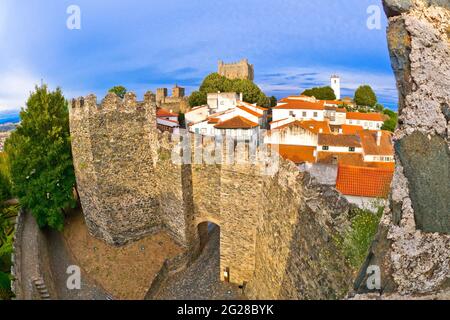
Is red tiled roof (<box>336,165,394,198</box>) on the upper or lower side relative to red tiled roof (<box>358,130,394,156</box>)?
lower

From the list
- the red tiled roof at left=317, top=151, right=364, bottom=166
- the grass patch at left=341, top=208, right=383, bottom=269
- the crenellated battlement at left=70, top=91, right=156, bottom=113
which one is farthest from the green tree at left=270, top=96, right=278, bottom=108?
the grass patch at left=341, top=208, right=383, bottom=269

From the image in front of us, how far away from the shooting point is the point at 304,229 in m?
7.20

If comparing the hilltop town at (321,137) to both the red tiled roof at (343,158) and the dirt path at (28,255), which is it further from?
the dirt path at (28,255)

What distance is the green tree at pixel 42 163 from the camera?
14805 millimetres

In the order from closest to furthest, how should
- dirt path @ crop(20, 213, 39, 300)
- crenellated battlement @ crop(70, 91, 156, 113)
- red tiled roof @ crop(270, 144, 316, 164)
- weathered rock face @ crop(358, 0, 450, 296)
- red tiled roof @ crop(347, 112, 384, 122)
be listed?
weathered rock face @ crop(358, 0, 450, 296)
dirt path @ crop(20, 213, 39, 300)
crenellated battlement @ crop(70, 91, 156, 113)
red tiled roof @ crop(270, 144, 316, 164)
red tiled roof @ crop(347, 112, 384, 122)

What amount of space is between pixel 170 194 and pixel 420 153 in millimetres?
11393

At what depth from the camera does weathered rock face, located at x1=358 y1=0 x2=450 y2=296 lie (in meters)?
2.59

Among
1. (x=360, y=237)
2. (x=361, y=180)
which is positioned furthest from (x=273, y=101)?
(x=360, y=237)

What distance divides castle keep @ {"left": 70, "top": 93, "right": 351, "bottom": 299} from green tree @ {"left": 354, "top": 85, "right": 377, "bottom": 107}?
2343 inches

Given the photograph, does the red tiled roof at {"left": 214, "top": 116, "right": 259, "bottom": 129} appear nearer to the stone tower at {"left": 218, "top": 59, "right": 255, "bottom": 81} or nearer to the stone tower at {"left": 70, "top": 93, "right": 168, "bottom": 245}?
the stone tower at {"left": 70, "top": 93, "right": 168, "bottom": 245}

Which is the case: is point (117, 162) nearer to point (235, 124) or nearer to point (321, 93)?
point (235, 124)

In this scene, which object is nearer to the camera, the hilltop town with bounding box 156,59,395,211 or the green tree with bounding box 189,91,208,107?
the hilltop town with bounding box 156,59,395,211

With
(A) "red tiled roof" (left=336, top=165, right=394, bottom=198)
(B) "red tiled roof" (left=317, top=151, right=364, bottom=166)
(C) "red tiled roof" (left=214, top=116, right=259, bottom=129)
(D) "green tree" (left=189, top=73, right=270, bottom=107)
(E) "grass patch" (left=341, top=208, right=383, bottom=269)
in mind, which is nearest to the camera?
(E) "grass patch" (left=341, top=208, right=383, bottom=269)
